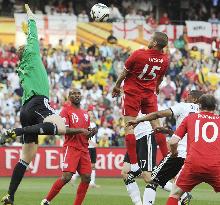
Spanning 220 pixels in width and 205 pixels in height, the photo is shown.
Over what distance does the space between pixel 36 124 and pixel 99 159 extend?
10.9 metres

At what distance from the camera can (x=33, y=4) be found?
32.2 metres

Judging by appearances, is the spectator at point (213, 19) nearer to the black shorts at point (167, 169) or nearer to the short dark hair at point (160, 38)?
the short dark hair at point (160, 38)

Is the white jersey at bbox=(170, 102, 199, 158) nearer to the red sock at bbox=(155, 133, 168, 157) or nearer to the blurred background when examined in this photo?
the red sock at bbox=(155, 133, 168, 157)

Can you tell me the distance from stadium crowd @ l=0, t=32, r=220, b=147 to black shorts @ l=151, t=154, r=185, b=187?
440 inches

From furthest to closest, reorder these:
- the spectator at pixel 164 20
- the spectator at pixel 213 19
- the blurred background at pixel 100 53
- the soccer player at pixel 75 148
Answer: the spectator at pixel 213 19 < the spectator at pixel 164 20 < the blurred background at pixel 100 53 < the soccer player at pixel 75 148

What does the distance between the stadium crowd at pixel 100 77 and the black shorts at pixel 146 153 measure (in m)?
10.3

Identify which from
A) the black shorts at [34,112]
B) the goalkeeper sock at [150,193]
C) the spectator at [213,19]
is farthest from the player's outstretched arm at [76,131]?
the spectator at [213,19]

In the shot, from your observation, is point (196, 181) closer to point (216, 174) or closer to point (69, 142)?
point (216, 174)

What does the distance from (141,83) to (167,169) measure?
1.42 meters

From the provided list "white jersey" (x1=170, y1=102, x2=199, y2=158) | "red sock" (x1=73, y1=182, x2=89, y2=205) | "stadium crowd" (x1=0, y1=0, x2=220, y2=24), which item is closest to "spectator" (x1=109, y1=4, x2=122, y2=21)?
"stadium crowd" (x1=0, y1=0, x2=220, y2=24)

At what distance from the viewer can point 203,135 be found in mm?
11734

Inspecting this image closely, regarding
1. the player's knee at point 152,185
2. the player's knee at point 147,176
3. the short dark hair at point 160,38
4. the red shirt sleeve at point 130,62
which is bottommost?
the player's knee at point 152,185

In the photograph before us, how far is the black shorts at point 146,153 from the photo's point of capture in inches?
566

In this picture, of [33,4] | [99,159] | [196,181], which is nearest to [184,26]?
[33,4]
